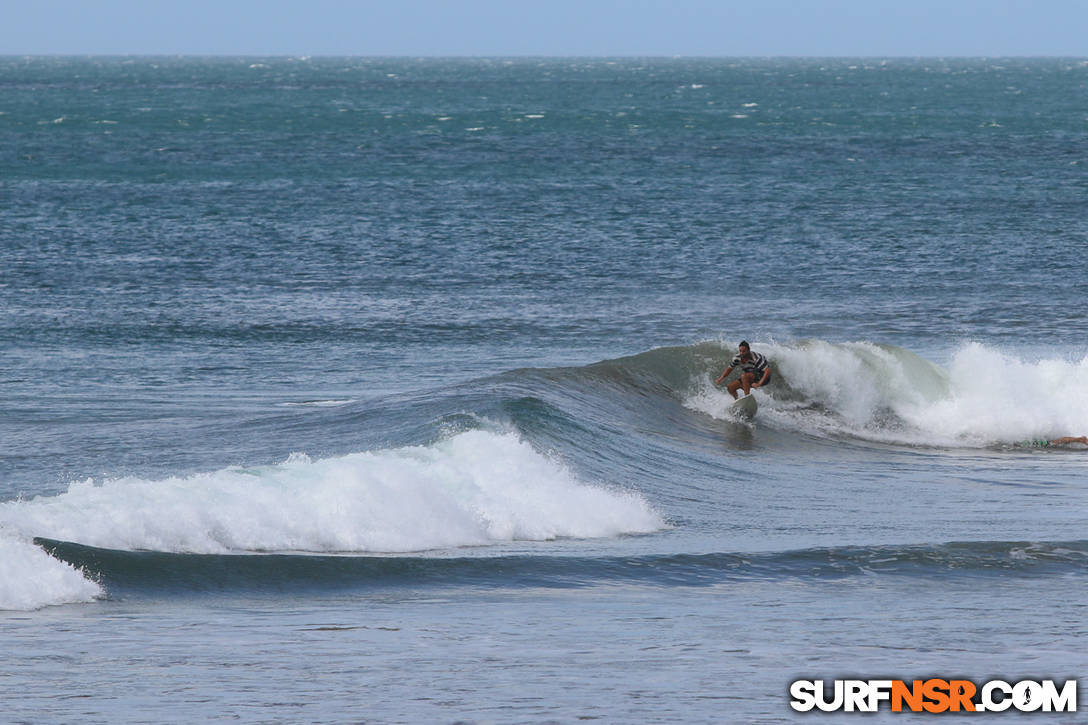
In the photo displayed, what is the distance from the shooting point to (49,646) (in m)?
11.6

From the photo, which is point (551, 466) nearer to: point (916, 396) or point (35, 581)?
point (35, 581)

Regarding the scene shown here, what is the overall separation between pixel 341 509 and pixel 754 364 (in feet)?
35.9

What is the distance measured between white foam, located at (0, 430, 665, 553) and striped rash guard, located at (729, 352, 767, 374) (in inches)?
297

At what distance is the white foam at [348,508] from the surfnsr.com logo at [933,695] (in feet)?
21.4

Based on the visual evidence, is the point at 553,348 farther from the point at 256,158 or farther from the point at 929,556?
the point at 256,158

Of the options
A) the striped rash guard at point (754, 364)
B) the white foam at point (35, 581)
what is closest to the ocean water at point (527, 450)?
the white foam at point (35, 581)

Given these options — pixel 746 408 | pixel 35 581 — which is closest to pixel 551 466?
pixel 746 408

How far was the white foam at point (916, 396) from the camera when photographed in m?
25.8

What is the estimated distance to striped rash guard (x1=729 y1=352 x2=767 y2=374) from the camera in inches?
1020

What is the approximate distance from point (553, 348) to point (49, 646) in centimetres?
2077

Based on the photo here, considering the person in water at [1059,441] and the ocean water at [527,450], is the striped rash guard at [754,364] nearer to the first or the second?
the ocean water at [527,450]

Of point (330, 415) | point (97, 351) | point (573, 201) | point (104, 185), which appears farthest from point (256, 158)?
point (330, 415)

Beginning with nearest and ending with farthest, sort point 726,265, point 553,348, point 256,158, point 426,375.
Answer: point 426,375 → point 553,348 → point 726,265 → point 256,158

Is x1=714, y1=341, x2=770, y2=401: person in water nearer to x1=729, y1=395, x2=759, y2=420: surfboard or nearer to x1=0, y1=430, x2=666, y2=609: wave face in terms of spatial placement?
x1=729, y1=395, x2=759, y2=420: surfboard
